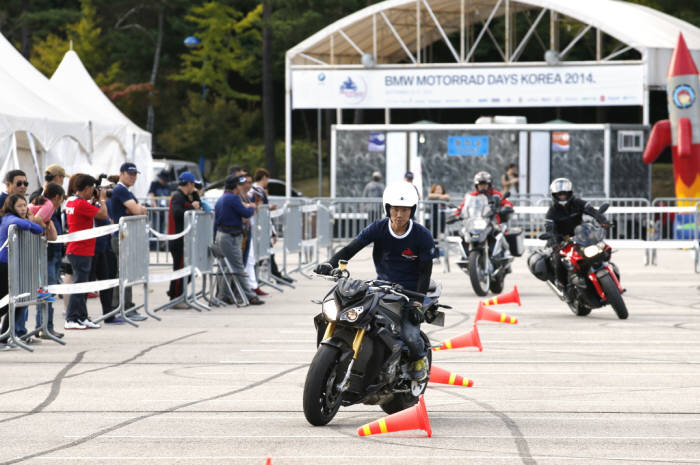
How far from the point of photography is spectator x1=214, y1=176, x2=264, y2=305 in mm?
17750

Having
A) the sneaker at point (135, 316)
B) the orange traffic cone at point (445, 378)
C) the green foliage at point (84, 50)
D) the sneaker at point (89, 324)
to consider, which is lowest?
the sneaker at point (135, 316)

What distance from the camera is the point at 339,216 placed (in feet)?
91.9

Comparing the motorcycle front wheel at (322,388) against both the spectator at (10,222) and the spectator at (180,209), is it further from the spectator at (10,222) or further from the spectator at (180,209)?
the spectator at (180,209)

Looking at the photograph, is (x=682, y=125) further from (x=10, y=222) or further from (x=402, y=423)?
(x=402, y=423)

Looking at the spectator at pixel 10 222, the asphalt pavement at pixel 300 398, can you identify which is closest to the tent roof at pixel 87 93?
the asphalt pavement at pixel 300 398

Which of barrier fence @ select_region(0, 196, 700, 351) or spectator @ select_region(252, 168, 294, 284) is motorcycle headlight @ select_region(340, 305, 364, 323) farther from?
spectator @ select_region(252, 168, 294, 284)

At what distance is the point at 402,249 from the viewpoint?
354 inches

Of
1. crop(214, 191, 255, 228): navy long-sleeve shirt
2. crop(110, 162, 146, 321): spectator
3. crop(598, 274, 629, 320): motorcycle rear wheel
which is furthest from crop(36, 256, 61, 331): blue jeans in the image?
crop(598, 274, 629, 320): motorcycle rear wheel

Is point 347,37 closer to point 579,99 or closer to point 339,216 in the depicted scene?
point 579,99

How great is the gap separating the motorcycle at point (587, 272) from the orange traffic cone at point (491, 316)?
920 mm

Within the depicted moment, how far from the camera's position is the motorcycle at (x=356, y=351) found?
26.7 ft

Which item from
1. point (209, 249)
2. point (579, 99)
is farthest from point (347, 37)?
point (209, 249)

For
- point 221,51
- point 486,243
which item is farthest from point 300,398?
point 221,51

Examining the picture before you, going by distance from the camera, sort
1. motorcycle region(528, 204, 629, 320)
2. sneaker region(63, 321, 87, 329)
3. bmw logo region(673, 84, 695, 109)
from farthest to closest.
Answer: bmw logo region(673, 84, 695, 109) < motorcycle region(528, 204, 629, 320) < sneaker region(63, 321, 87, 329)
